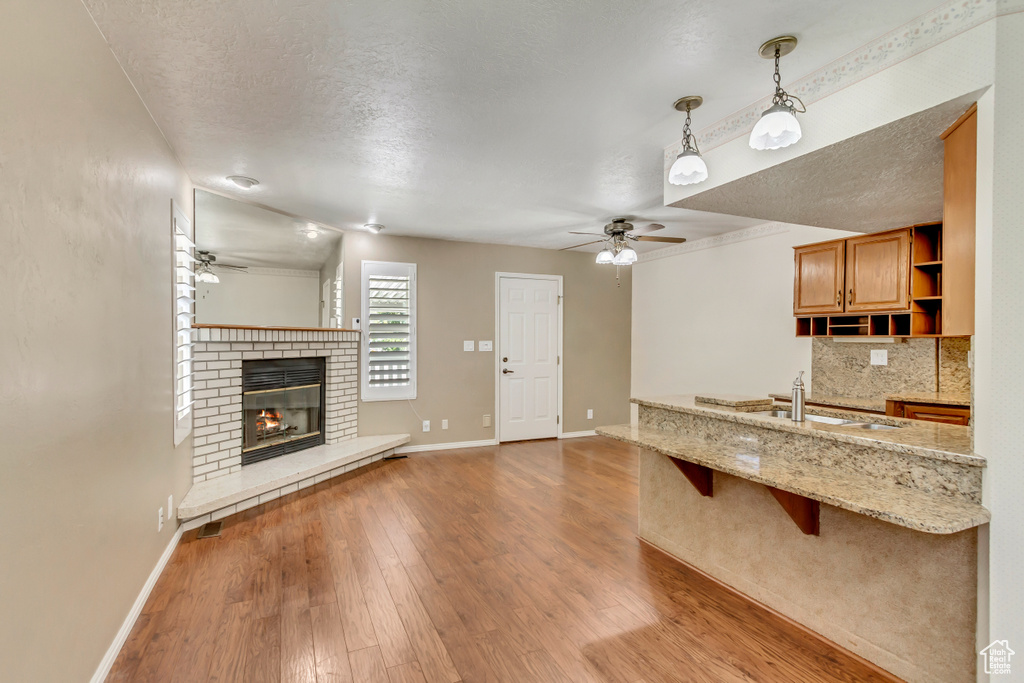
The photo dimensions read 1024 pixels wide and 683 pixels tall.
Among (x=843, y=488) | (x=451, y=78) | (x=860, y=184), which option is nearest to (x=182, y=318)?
(x=451, y=78)

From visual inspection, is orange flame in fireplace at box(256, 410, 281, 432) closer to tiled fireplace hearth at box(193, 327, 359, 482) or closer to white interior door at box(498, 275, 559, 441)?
tiled fireplace hearth at box(193, 327, 359, 482)

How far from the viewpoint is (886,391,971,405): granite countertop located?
3379 mm

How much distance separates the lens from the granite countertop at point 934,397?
3.38 m

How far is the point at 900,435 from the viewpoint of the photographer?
195cm

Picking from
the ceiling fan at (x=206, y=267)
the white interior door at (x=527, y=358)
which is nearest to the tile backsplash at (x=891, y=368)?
the white interior door at (x=527, y=358)

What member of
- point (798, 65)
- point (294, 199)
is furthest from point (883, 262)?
point (294, 199)

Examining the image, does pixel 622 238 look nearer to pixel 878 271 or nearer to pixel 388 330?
pixel 878 271

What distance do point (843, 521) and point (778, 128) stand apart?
1651mm

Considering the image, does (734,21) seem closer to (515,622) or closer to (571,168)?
(571,168)

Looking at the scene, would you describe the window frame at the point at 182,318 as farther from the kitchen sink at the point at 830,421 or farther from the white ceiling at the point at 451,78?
the kitchen sink at the point at 830,421

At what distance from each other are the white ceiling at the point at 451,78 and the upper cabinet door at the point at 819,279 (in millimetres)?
1731

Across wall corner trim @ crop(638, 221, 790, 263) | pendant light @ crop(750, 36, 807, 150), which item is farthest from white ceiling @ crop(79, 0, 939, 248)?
wall corner trim @ crop(638, 221, 790, 263)

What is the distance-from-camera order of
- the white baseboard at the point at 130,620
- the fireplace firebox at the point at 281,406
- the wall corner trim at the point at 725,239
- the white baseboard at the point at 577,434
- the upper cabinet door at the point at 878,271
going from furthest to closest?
the white baseboard at the point at 577,434, the wall corner trim at the point at 725,239, the fireplace firebox at the point at 281,406, the upper cabinet door at the point at 878,271, the white baseboard at the point at 130,620

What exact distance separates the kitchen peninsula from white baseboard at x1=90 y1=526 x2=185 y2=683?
2479 millimetres
